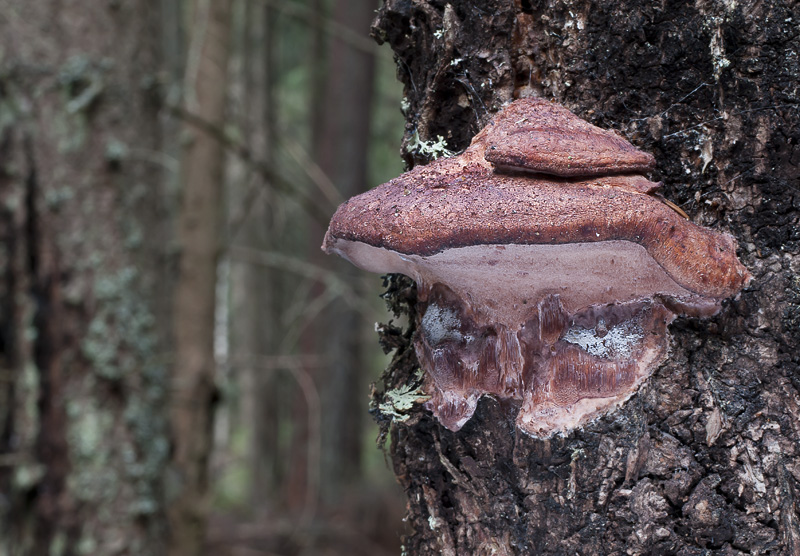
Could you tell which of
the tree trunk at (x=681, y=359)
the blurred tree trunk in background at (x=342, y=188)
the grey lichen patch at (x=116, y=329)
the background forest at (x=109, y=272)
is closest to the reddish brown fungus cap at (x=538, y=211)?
the tree trunk at (x=681, y=359)

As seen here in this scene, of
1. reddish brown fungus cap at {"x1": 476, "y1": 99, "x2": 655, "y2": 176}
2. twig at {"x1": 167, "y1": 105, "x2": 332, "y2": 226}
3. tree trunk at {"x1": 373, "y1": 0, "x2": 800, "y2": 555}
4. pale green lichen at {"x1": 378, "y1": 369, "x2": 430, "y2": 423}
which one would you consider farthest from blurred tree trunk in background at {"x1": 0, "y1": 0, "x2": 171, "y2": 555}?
reddish brown fungus cap at {"x1": 476, "y1": 99, "x2": 655, "y2": 176}

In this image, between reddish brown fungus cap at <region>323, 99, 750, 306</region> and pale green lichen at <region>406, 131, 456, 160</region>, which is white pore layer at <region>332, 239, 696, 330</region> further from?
pale green lichen at <region>406, 131, 456, 160</region>

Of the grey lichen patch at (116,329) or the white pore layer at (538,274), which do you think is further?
the grey lichen patch at (116,329)

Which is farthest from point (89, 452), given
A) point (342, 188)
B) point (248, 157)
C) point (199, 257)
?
point (342, 188)


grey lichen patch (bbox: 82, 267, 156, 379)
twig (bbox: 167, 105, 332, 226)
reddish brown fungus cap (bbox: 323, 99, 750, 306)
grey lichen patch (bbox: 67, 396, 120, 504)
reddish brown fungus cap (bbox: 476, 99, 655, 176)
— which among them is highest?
twig (bbox: 167, 105, 332, 226)

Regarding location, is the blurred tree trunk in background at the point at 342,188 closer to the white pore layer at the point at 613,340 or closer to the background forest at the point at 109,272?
the background forest at the point at 109,272

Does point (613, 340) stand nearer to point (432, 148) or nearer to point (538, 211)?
point (538, 211)
